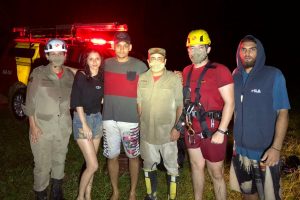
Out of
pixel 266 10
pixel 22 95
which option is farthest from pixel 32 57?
pixel 266 10

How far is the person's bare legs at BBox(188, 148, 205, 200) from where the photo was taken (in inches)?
172

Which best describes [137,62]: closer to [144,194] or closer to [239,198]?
[144,194]

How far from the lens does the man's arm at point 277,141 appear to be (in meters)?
3.53

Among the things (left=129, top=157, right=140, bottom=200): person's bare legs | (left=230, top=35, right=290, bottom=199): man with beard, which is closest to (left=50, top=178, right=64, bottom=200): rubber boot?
(left=129, top=157, right=140, bottom=200): person's bare legs

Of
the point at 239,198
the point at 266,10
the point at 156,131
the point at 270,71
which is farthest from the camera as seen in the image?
the point at 266,10

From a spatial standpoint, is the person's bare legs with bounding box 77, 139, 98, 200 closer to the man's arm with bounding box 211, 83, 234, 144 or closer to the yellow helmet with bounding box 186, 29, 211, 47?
the man's arm with bounding box 211, 83, 234, 144

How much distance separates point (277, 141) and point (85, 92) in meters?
2.64

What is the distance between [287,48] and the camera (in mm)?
36531

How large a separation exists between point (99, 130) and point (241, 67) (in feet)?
7.44

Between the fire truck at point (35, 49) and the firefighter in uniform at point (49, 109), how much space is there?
8.59 ft

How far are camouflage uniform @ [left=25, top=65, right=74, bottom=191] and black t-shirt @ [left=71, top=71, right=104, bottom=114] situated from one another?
22 cm

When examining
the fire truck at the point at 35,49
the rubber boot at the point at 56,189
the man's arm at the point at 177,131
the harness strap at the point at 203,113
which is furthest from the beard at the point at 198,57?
the fire truck at the point at 35,49

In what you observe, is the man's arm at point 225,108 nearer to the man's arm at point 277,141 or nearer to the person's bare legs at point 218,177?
the person's bare legs at point 218,177

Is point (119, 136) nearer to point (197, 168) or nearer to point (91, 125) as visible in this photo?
point (91, 125)
